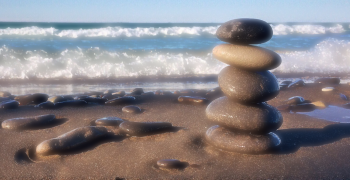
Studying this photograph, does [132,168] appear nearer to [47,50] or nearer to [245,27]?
[245,27]

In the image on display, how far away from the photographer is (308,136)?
4027mm

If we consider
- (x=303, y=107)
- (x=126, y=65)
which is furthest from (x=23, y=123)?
(x=126, y=65)

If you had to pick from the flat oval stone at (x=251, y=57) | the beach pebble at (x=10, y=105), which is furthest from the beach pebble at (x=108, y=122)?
the beach pebble at (x=10, y=105)

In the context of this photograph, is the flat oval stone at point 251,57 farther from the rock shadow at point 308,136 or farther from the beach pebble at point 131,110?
the beach pebble at point 131,110

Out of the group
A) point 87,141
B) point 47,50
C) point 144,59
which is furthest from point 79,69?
point 87,141

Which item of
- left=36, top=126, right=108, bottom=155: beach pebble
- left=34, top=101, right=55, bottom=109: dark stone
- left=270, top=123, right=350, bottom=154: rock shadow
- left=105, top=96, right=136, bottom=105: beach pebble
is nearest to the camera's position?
left=36, top=126, right=108, bottom=155: beach pebble

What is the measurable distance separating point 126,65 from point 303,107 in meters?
7.10

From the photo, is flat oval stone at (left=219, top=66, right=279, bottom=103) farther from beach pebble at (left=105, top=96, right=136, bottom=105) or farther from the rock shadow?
beach pebble at (left=105, top=96, right=136, bottom=105)

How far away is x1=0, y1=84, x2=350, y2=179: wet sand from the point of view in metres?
2.98

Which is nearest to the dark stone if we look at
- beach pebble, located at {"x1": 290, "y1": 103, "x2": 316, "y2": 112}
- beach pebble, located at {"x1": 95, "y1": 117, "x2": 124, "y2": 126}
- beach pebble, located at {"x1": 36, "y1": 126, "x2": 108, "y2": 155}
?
beach pebble, located at {"x1": 95, "y1": 117, "x2": 124, "y2": 126}

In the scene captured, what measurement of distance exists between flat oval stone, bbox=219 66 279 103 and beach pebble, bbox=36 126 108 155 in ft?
5.67

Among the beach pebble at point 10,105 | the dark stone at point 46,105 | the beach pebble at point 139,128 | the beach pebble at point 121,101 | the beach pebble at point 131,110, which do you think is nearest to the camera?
the beach pebble at point 139,128

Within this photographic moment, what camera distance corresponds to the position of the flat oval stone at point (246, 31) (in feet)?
11.3

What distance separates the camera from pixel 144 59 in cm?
1180
